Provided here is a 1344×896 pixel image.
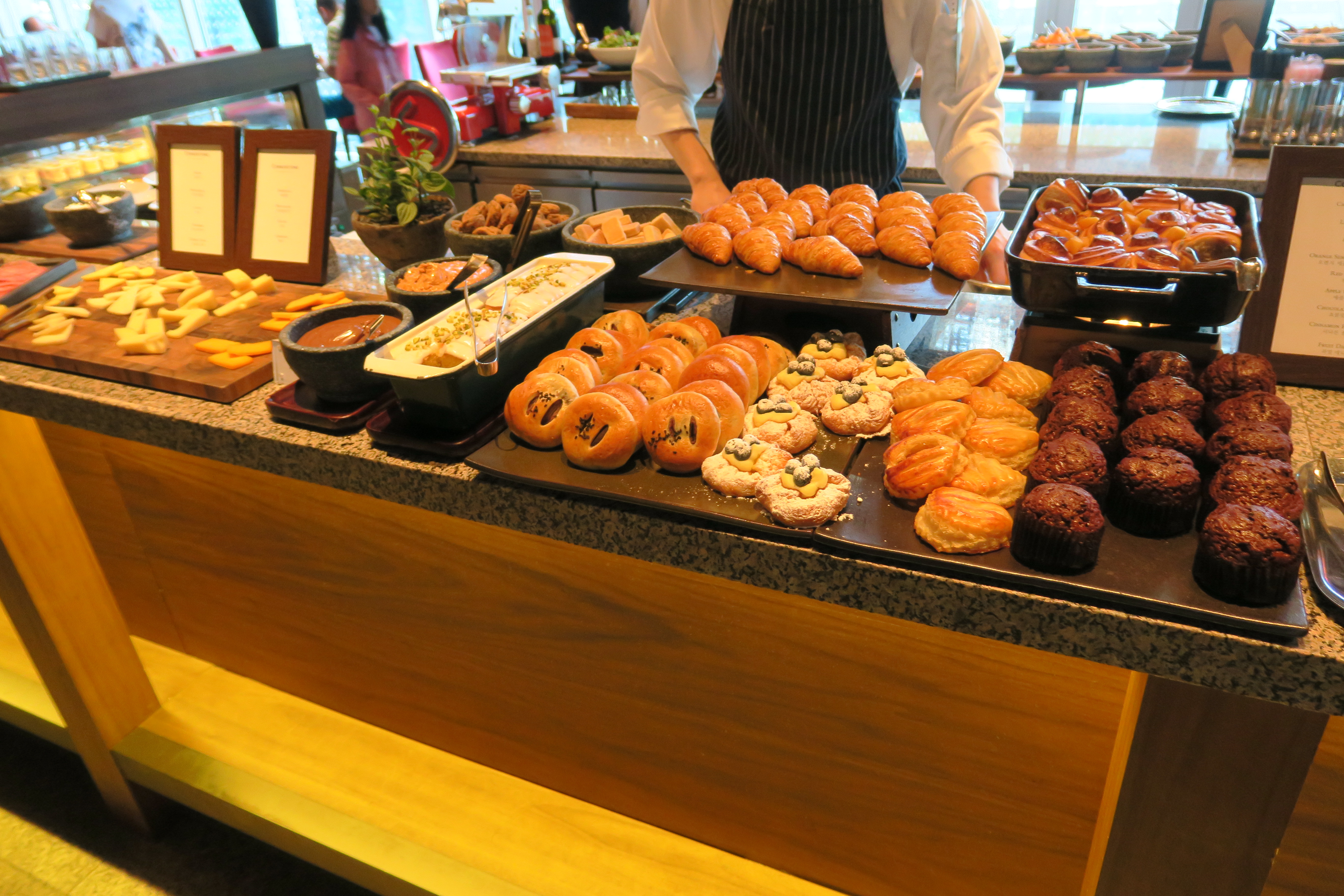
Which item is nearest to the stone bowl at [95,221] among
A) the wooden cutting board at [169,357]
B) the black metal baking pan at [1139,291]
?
the wooden cutting board at [169,357]

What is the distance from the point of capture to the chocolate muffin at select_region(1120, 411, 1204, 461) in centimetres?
95

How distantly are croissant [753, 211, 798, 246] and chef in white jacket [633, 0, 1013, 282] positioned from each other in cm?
70

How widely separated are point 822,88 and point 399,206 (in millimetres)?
1251

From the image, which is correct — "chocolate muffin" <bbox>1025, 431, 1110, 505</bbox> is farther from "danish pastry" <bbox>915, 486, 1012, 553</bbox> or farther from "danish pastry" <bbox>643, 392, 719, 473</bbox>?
"danish pastry" <bbox>643, 392, 719, 473</bbox>

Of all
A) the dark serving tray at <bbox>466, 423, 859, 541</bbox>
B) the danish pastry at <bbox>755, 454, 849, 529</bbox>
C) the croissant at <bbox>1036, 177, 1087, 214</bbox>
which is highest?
the croissant at <bbox>1036, 177, 1087, 214</bbox>

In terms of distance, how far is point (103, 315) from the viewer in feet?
5.55

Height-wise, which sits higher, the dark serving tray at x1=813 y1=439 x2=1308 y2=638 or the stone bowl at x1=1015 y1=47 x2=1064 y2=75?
the stone bowl at x1=1015 y1=47 x2=1064 y2=75

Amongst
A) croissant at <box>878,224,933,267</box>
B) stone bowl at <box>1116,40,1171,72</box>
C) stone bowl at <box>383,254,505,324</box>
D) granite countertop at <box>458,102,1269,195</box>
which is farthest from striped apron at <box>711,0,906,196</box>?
stone bowl at <box>1116,40,1171,72</box>

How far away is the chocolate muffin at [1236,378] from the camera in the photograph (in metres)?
1.02

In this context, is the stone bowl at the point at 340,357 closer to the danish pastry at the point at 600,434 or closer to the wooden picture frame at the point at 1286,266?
the danish pastry at the point at 600,434

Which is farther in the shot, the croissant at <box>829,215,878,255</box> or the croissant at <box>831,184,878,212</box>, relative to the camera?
the croissant at <box>831,184,878,212</box>

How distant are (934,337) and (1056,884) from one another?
91 cm

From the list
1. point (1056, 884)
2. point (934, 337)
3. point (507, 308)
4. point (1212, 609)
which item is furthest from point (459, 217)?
point (1056, 884)

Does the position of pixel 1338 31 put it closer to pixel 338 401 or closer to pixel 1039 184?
pixel 1039 184
